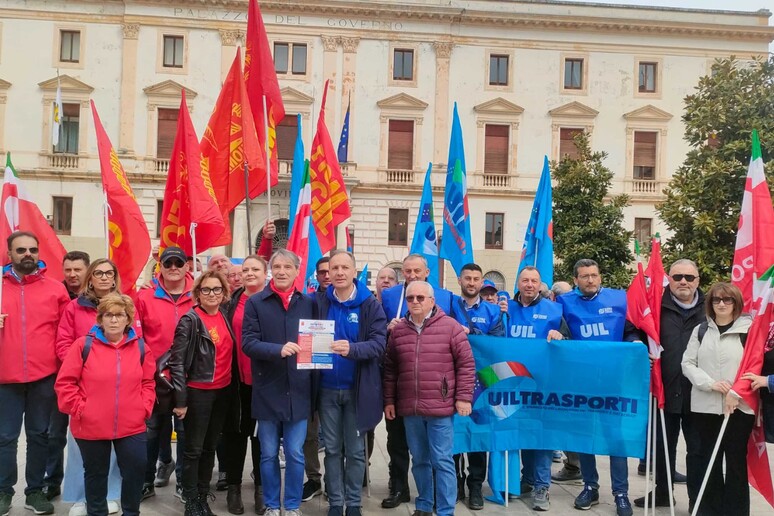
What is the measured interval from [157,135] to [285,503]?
92.8 feet

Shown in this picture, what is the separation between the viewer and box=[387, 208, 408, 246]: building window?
104 feet

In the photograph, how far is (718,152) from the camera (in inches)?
448

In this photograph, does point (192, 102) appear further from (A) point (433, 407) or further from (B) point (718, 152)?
(A) point (433, 407)

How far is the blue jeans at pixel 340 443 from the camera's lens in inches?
218

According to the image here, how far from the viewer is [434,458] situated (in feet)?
18.1

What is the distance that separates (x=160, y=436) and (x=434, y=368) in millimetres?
2660

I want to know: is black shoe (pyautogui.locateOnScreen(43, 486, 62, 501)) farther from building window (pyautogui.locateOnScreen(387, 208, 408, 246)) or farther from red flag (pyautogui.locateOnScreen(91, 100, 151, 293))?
building window (pyautogui.locateOnScreen(387, 208, 408, 246))

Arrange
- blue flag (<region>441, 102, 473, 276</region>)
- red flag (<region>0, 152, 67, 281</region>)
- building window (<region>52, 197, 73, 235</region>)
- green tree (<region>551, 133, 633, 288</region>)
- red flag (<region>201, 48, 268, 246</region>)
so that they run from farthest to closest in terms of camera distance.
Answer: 1. building window (<region>52, 197, 73, 235</region>)
2. green tree (<region>551, 133, 633, 288</region>)
3. red flag (<region>201, 48, 268, 246</region>)
4. blue flag (<region>441, 102, 473, 276</region>)
5. red flag (<region>0, 152, 67, 281</region>)

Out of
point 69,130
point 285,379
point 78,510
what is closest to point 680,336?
point 285,379

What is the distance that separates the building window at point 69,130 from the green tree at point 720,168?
27.4 m

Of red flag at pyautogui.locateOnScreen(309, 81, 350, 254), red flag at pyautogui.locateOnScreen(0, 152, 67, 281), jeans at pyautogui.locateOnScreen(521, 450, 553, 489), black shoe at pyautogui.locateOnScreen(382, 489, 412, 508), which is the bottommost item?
black shoe at pyautogui.locateOnScreen(382, 489, 412, 508)

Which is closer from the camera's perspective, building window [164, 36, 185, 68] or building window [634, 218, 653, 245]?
building window [164, 36, 185, 68]

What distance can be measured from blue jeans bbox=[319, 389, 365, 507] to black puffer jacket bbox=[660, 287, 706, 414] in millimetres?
2764

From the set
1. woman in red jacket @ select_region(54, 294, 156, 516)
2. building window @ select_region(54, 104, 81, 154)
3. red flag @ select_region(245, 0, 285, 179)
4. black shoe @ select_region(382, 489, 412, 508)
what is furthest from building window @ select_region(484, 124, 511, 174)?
woman in red jacket @ select_region(54, 294, 156, 516)
